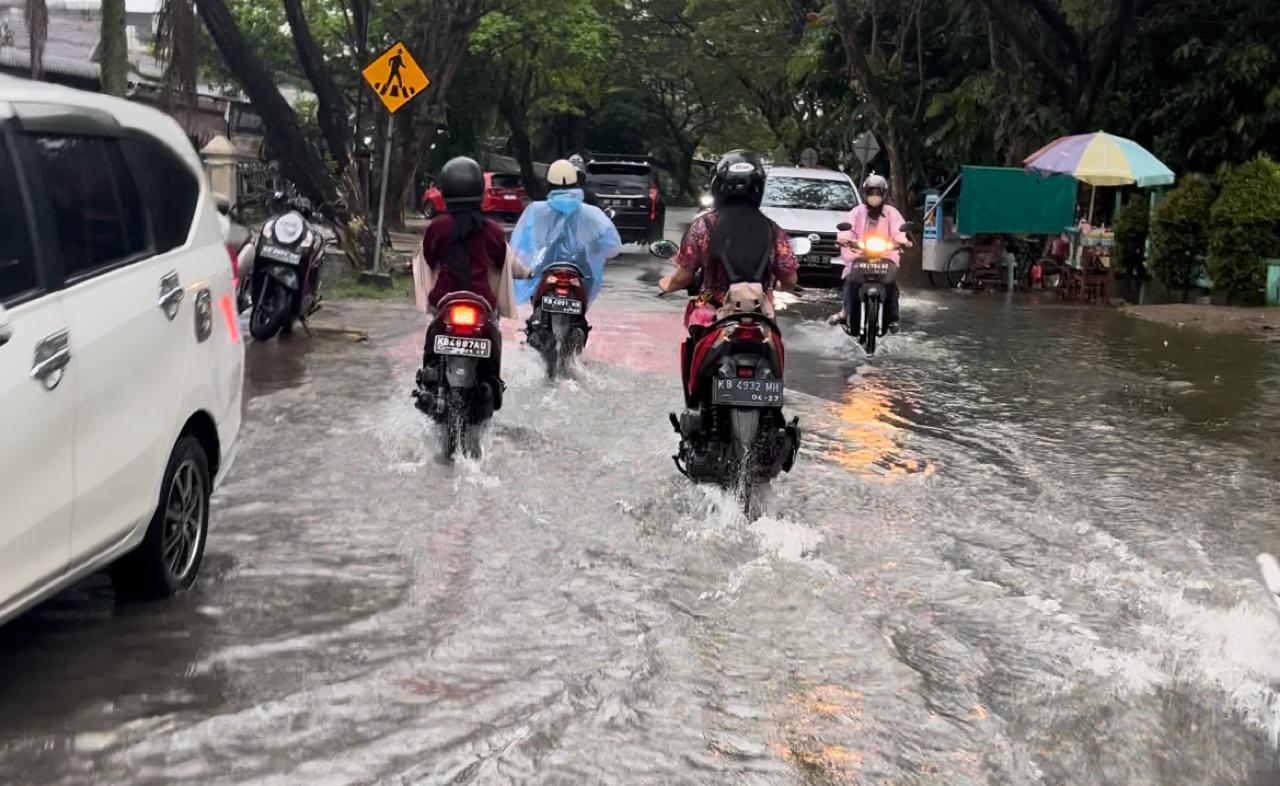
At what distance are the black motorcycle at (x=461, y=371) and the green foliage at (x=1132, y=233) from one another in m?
18.3

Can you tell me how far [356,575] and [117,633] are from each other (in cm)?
111

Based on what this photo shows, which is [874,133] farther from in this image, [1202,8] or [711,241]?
[711,241]

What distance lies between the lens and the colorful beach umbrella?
19.0 m

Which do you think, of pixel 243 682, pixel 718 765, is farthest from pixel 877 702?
pixel 243 682

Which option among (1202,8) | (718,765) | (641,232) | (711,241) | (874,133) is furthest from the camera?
(874,133)

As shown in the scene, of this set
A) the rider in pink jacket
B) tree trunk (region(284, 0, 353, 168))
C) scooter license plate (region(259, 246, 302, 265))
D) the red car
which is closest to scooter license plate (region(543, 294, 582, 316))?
scooter license plate (region(259, 246, 302, 265))

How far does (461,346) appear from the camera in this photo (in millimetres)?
7746

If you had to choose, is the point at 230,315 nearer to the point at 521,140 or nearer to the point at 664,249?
the point at 664,249

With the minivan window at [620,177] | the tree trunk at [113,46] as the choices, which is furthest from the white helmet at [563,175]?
the minivan window at [620,177]

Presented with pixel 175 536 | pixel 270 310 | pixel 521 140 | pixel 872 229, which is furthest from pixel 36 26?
pixel 521 140

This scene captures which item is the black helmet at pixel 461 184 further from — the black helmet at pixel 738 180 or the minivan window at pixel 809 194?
the minivan window at pixel 809 194

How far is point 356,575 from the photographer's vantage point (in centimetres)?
592

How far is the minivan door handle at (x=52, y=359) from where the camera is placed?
13.4 ft

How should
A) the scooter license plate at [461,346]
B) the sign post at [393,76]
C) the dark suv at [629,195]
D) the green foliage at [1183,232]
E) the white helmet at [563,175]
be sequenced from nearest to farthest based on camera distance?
the scooter license plate at [461,346] < the white helmet at [563,175] < the sign post at [393,76] < the green foliage at [1183,232] < the dark suv at [629,195]
